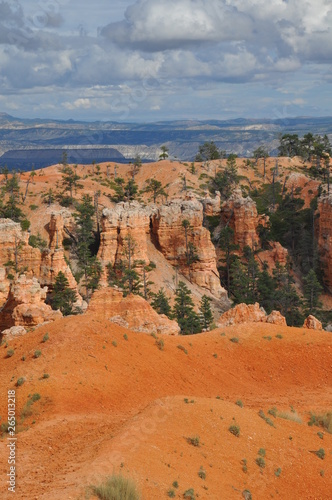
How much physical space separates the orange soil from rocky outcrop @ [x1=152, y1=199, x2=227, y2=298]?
3311 centimetres

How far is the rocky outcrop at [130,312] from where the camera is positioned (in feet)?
113

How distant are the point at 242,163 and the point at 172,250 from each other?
47.7 meters

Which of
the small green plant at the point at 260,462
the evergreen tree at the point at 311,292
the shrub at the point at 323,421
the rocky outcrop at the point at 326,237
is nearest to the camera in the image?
the small green plant at the point at 260,462

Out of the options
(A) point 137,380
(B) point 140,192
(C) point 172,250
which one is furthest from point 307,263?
(A) point 137,380

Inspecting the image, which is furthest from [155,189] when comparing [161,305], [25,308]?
[25,308]

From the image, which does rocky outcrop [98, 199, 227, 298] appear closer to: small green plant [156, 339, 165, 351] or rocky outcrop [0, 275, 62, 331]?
rocky outcrop [0, 275, 62, 331]

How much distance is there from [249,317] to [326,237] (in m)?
39.7

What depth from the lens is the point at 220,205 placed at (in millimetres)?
Answer: 80438

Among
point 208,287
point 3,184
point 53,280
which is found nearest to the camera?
point 53,280

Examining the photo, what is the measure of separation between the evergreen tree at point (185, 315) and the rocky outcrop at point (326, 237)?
23.0 m

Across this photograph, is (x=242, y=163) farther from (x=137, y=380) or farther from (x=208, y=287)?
(x=137, y=380)

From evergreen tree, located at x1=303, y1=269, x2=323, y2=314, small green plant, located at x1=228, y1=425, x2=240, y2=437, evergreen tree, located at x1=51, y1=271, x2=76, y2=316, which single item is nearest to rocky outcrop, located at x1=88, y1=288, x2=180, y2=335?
evergreen tree, located at x1=51, y1=271, x2=76, y2=316

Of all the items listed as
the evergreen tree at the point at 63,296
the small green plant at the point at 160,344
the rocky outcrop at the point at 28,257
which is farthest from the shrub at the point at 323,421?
the rocky outcrop at the point at 28,257

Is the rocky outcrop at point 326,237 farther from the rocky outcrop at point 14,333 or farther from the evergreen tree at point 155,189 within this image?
the rocky outcrop at point 14,333
